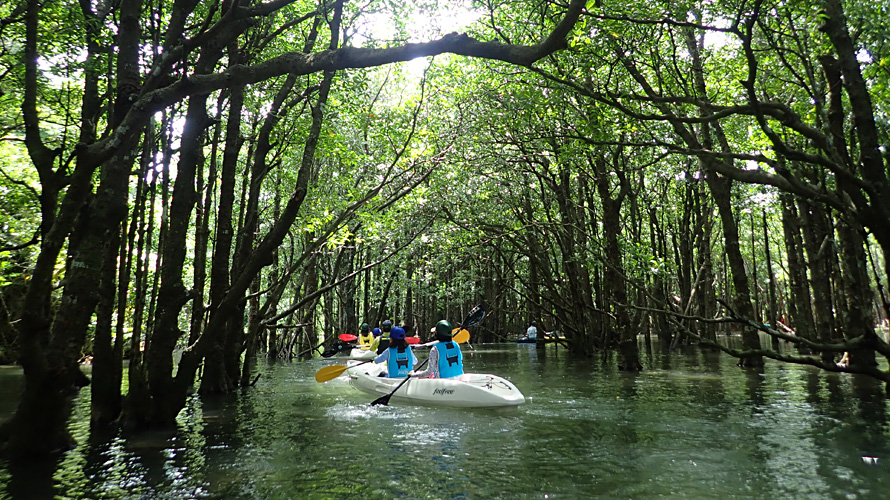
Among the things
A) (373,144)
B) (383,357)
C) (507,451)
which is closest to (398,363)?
(383,357)

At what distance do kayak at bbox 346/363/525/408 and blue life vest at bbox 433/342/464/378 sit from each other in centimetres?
29

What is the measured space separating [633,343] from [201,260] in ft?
37.6

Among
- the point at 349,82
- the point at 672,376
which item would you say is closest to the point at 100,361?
the point at 349,82

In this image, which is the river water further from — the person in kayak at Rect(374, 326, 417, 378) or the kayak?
the person in kayak at Rect(374, 326, 417, 378)

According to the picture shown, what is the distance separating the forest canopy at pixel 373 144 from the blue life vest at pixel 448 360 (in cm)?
211

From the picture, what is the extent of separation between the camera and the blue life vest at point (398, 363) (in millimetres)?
12281

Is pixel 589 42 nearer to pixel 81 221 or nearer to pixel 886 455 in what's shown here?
pixel 886 455

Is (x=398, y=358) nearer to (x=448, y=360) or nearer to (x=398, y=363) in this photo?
(x=398, y=363)

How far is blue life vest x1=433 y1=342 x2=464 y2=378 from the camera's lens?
10461 mm

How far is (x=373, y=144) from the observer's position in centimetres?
1686

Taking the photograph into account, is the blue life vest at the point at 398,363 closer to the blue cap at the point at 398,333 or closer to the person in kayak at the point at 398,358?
the person in kayak at the point at 398,358

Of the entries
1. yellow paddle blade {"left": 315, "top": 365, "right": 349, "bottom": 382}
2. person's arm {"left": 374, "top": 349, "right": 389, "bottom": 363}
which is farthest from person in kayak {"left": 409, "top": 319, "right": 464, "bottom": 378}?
person's arm {"left": 374, "top": 349, "right": 389, "bottom": 363}

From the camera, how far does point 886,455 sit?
19.8ft

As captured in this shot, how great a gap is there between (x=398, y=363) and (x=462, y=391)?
300 centimetres
